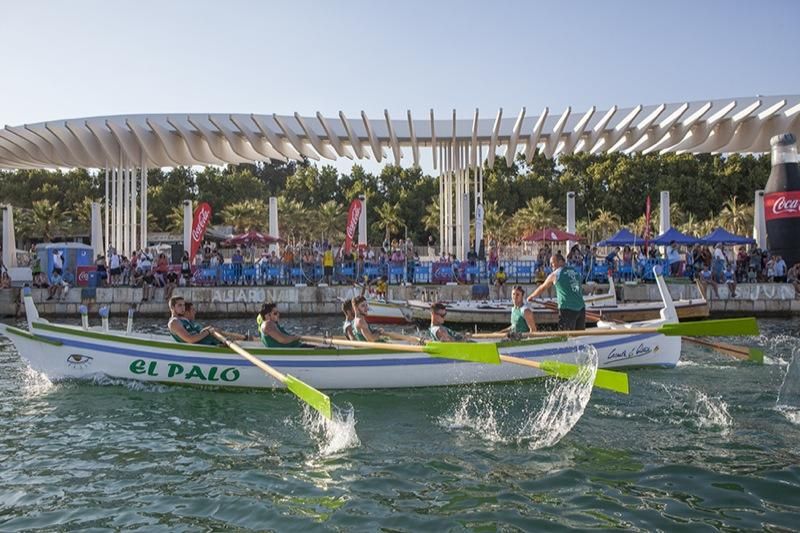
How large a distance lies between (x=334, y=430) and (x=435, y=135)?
22882 mm

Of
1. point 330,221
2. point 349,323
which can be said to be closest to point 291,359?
point 349,323

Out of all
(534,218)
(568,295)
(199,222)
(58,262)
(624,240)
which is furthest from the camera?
(534,218)

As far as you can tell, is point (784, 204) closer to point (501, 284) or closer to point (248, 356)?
point (501, 284)

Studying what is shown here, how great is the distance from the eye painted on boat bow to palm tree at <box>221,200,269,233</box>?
44.3 m

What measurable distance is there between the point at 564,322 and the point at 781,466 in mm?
5815

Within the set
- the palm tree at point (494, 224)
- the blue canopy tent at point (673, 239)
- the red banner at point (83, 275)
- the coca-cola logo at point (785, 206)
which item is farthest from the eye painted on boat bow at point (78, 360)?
the palm tree at point (494, 224)

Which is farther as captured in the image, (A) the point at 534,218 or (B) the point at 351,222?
(A) the point at 534,218

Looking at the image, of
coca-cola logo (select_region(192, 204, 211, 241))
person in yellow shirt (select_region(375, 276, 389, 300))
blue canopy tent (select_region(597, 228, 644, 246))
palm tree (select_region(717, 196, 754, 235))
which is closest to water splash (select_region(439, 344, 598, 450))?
person in yellow shirt (select_region(375, 276, 389, 300))

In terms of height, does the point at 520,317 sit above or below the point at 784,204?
below

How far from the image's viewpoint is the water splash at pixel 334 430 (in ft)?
28.9

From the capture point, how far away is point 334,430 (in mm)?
9305

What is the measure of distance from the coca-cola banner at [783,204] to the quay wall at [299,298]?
297cm

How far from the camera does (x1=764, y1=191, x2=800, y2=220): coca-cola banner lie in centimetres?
2575

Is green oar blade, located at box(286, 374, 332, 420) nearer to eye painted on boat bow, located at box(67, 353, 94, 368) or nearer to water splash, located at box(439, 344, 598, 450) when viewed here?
water splash, located at box(439, 344, 598, 450)
